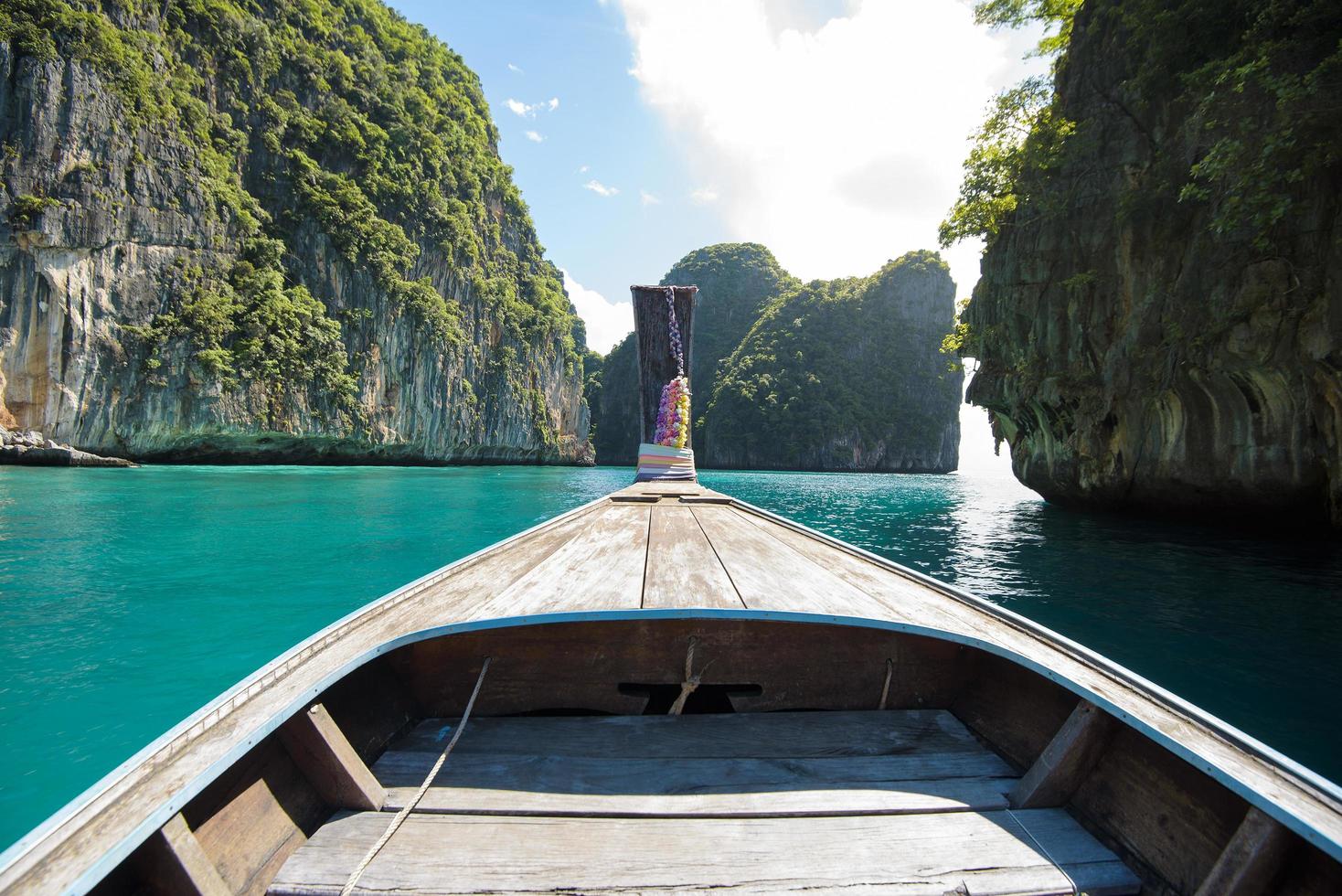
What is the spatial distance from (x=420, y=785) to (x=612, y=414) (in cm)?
8834

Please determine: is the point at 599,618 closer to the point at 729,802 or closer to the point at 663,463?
the point at 729,802

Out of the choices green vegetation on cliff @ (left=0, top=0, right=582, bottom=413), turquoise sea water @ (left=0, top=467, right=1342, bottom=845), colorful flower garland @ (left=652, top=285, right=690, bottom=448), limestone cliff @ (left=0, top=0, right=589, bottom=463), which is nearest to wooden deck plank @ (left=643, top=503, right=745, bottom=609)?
turquoise sea water @ (left=0, top=467, right=1342, bottom=845)

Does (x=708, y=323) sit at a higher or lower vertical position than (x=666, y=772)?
higher

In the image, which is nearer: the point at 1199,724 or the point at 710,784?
the point at 1199,724

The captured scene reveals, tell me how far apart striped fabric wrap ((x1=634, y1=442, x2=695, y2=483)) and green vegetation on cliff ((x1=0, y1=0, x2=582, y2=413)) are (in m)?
28.2

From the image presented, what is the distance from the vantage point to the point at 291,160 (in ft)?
111

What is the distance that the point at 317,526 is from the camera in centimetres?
963

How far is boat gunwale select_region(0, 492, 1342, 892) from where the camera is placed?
1.01 m

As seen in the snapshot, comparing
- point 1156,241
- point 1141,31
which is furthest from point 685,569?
point 1141,31

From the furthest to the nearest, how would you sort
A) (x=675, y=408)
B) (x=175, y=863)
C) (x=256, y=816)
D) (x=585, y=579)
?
1. (x=675, y=408)
2. (x=585, y=579)
3. (x=256, y=816)
4. (x=175, y=863)

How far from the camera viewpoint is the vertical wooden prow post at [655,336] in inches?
466

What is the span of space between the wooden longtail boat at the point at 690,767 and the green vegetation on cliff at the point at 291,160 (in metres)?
33.9

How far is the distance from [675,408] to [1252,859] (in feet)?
33.1

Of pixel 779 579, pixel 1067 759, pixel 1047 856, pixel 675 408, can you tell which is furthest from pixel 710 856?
pixel 675 408
